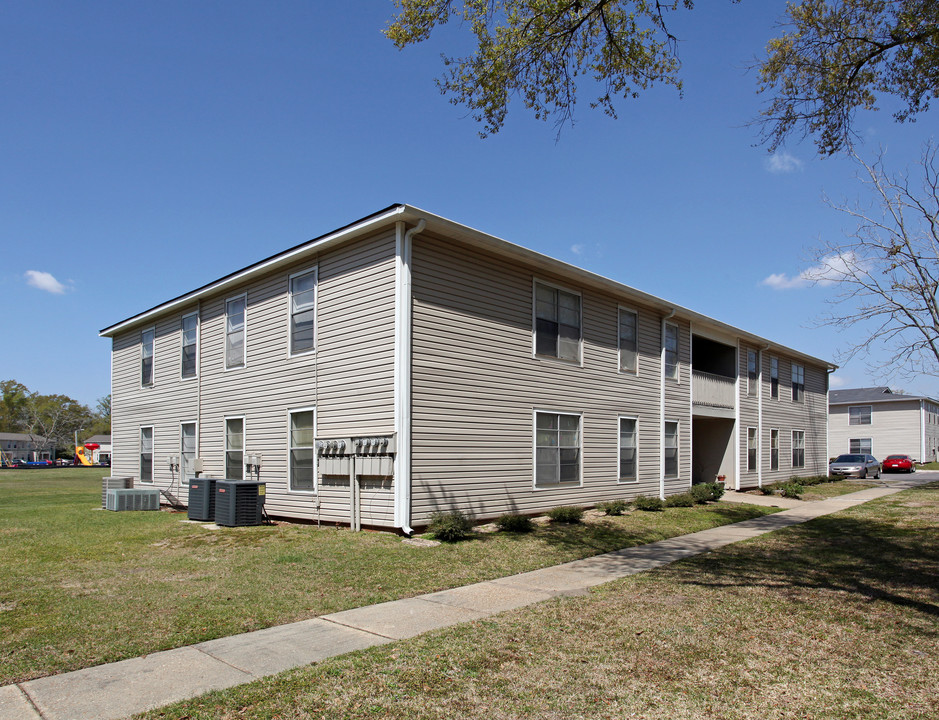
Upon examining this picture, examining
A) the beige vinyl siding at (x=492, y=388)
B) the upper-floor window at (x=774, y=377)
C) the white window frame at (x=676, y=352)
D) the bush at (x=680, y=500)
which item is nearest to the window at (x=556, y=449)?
the beige vinyl siding at (x=492, y=388)

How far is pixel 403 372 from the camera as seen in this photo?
1162 centimetres

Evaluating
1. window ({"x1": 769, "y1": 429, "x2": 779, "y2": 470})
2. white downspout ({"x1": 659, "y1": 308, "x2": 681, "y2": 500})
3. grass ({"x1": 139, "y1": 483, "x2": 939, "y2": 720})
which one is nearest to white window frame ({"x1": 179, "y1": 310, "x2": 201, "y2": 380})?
white downspout ({"x1": 659, "y1": 308, "x2": 681, "y2": 500})

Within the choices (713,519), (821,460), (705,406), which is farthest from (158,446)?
(821,460)

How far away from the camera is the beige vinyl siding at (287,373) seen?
12.2 metres

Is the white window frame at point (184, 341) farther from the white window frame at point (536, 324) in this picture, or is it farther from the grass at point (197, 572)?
the white window frame at point (536, 324)

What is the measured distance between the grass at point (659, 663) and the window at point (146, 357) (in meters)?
16.3

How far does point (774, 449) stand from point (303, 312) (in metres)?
20.2

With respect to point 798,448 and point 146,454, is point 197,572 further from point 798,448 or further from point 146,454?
point 798,448

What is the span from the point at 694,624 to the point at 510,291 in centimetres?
866

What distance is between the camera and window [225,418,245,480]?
619 inches

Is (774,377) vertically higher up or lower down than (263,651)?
higher up

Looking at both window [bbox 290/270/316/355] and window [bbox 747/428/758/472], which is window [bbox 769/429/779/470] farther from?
→ window [bbox 290/270/316/355]

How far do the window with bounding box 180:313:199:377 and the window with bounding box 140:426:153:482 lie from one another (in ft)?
9.36

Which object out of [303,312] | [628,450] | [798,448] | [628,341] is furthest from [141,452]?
[798,448]
